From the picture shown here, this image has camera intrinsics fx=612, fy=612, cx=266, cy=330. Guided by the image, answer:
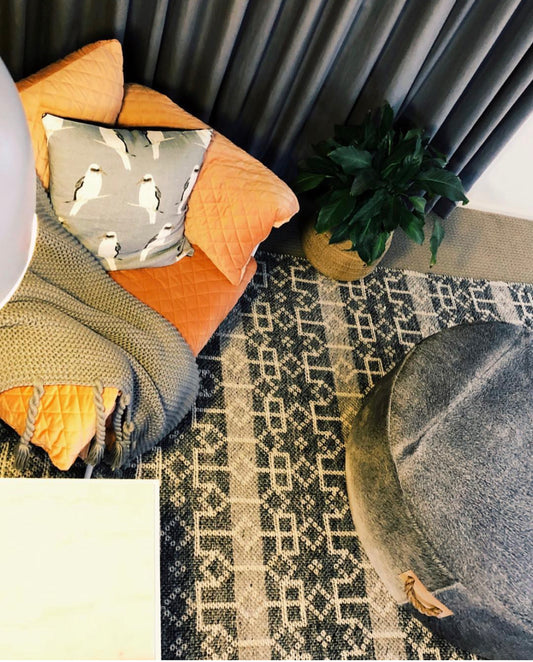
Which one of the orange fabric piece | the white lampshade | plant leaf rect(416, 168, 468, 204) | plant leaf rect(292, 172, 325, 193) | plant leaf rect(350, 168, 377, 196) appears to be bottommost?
the orange fabric piece

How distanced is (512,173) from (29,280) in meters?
2.03

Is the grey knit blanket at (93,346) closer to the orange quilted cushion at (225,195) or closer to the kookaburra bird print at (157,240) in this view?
the kookaburra bird print at (157,240)

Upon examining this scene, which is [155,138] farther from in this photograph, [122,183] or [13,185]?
[13,185]

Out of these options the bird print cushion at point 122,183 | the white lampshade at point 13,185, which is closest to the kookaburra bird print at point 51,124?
the bird print cushion at point 122,183

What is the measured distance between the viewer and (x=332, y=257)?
2113mm

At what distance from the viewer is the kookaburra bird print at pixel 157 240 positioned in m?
1.57

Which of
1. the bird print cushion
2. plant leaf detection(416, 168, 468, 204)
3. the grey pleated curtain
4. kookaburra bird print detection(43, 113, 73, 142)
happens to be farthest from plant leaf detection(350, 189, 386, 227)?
kookaburra bird print detection(43, 113, 73, 142)

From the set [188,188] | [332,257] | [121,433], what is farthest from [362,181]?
[121,433]

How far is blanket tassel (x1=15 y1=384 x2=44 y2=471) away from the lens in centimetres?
128

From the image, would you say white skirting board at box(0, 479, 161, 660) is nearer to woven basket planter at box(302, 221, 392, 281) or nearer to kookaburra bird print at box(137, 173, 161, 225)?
kookaburra bird print at box(137, 173, 161, 225)

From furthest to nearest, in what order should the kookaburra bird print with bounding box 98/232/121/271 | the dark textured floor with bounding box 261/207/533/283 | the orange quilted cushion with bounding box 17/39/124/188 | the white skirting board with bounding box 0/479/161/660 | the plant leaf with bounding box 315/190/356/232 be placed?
the dark textured floor with bounding box 261/207/533/283 → the plant leaf with bounding box 315/190/356/232 → the kookaburra bird print with bounding box 98/232/121/271 → the orange quilted cushion with bounding box 17/39/124/188 → the white skirting board with bounding box 0/479/161/660

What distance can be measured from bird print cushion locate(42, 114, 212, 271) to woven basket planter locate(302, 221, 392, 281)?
2.14ft

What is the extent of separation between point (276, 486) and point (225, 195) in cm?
84

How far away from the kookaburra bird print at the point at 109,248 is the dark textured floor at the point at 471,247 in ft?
2.60
